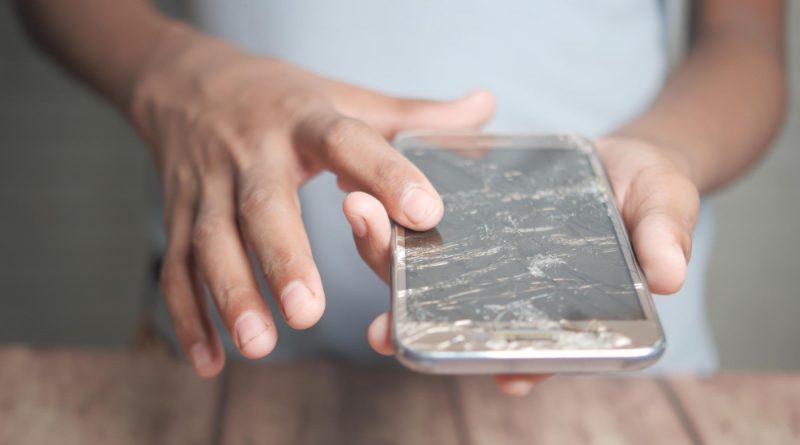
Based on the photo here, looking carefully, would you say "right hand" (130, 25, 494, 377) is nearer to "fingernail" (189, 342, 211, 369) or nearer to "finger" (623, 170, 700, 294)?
"fingernail" (189, 342, 211, 369)

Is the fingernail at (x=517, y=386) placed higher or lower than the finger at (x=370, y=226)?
lower

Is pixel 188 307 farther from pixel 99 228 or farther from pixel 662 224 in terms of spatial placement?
pixel 99 228

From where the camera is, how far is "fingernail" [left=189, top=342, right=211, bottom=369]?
47 cm

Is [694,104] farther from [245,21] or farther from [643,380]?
[245,21]

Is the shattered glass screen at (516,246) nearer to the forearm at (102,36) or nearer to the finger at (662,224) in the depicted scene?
the finger at (662,224)

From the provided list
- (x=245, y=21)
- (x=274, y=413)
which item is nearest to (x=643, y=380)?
(x=274, y=413)

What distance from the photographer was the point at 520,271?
42 cm

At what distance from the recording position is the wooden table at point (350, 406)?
50 cm

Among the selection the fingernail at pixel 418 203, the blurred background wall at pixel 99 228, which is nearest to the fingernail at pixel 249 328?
the fingernail at pixel 418 203

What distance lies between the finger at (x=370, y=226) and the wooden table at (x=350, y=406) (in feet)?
0.36

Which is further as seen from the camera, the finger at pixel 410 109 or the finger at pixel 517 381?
the finger at pixel 410 109

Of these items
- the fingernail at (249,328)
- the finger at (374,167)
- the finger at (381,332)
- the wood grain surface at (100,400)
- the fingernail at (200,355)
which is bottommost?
the wood grain surface at (100,400)

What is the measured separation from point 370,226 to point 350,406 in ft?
0.50

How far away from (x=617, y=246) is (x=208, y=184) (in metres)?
0.27
